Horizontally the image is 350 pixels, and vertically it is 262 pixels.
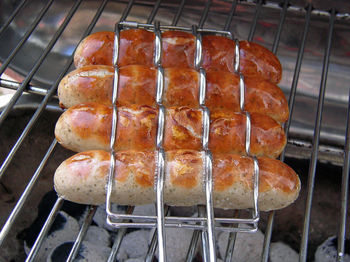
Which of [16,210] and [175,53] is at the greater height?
[175,53]

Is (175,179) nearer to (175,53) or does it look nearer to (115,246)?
(115,246)

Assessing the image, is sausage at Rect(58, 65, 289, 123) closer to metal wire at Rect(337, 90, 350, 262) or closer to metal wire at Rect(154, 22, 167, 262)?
metal wire at Rect(154, 22, 167, 262)

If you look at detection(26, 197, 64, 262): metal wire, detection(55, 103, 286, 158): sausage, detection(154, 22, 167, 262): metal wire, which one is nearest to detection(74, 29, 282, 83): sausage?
detection(154, 22, 167, 262): metal wire

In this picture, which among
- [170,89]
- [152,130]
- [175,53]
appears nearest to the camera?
[152,130]

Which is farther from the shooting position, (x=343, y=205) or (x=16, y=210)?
(x=343, y=205)

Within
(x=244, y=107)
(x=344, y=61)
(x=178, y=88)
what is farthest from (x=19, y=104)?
(x=344, y=61)

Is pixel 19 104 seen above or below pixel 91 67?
below

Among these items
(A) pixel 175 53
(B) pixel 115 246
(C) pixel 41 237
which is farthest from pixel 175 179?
(A) pixel 175 53

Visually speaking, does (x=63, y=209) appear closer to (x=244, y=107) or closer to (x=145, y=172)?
(x=145, y=172)
